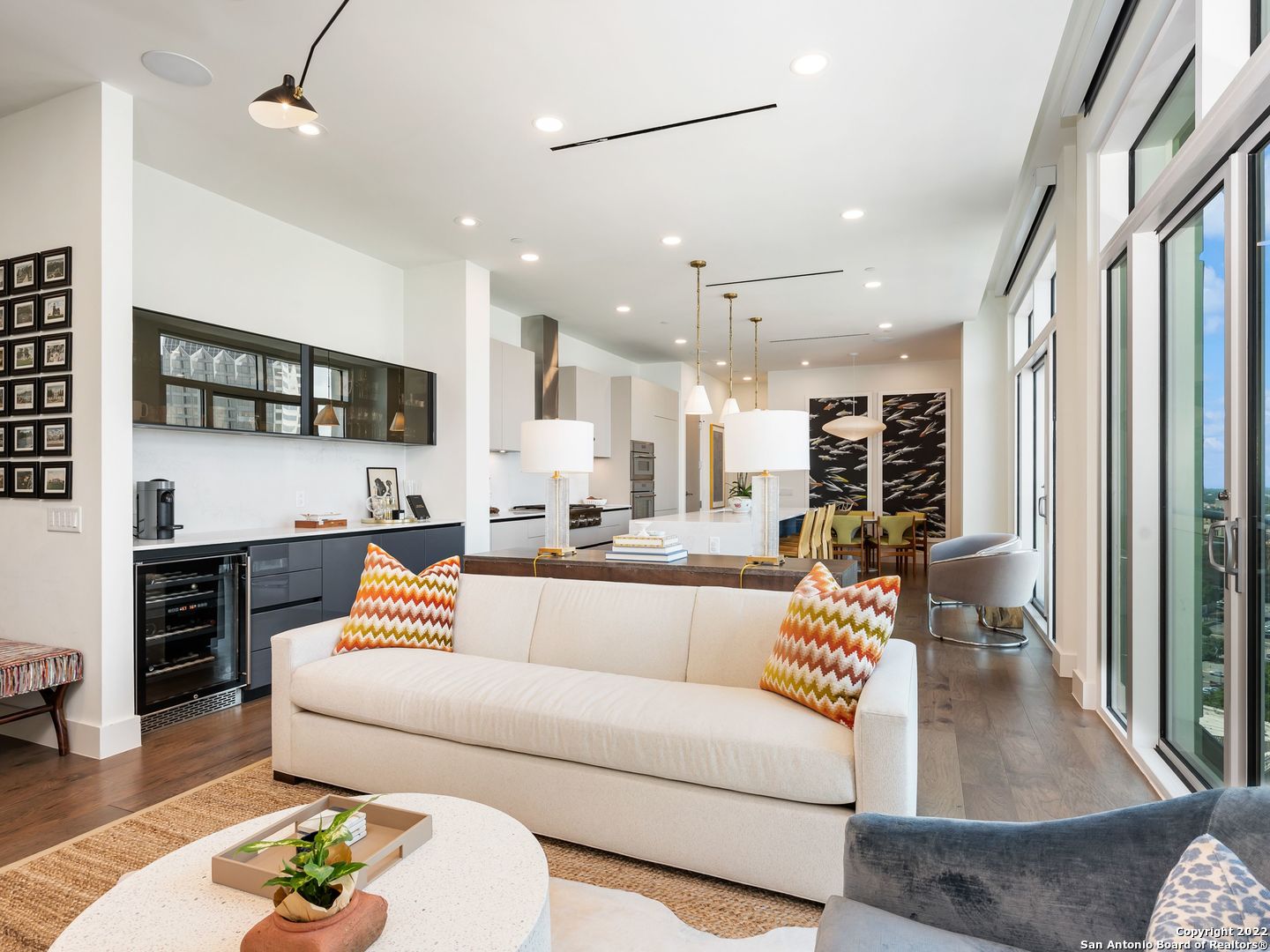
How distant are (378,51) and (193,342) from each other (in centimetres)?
189

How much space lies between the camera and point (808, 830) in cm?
189

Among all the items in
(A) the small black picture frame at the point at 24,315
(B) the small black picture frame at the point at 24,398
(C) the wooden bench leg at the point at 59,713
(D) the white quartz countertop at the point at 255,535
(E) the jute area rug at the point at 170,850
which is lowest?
(E) the jute area rug at the point at 170,850

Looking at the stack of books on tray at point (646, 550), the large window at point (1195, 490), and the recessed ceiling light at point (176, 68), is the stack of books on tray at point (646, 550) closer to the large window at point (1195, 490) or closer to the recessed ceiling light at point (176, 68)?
the large window at point (1195, 490)

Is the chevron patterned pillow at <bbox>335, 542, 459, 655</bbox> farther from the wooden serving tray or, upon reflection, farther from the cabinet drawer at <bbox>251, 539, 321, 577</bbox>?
the wooden serving tray

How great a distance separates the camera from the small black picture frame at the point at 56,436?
10.2 ft

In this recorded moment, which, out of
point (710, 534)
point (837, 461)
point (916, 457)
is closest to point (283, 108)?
point (710, 534)

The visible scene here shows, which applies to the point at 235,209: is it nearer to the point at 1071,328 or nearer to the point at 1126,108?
the point at 1126,108

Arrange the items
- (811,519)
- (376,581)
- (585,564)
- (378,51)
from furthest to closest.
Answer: (811,519), (585,564), (376,581), (378,51)

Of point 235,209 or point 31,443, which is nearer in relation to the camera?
point 31,443

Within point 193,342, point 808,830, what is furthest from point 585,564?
point 193,342

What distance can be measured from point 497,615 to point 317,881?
190 centimetres

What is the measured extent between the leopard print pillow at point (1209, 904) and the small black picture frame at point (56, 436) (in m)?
3.86

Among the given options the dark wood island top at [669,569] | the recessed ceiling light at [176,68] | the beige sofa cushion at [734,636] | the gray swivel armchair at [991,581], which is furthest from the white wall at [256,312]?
the gray swivel armchair at [991,581]

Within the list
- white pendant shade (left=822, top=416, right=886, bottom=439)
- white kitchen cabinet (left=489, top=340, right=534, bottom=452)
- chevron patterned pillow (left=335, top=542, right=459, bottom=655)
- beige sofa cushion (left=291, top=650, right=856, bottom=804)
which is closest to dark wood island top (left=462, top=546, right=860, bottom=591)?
chevron patterned pillow (left=335, top=542, right=459, bottom=655)
